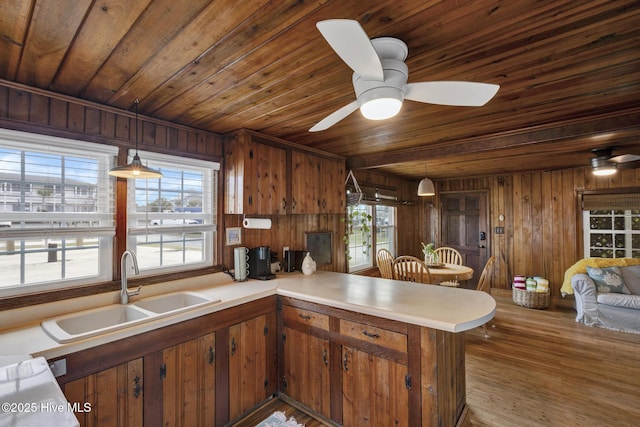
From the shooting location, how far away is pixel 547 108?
7.09 feet

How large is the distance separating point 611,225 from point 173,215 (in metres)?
6.12

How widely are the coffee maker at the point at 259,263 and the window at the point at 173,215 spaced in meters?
0.37

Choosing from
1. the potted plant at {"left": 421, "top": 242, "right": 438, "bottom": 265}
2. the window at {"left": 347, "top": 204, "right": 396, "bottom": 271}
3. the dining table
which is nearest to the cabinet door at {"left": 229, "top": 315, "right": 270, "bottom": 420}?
the window at {"left": 347, "top": 204, "right": 396, "bottom": 271}

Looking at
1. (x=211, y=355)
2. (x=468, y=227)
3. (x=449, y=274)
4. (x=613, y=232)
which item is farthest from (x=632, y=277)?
(x=211, y=355)

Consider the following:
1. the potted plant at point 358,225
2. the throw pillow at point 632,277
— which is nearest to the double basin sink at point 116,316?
the potted plant at point 358,225

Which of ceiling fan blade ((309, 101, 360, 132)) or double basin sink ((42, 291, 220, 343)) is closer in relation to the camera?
ceiling fan blade ((309, 101, 360, 132))

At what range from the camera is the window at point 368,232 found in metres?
4.35

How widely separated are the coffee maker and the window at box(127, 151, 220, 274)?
1.22 feet

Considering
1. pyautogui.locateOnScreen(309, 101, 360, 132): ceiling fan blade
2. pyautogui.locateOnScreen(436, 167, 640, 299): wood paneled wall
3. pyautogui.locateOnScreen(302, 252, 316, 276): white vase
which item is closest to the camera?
pyautogui.locateOnScreen(309, 101, 360, 132): ceiling fan blade

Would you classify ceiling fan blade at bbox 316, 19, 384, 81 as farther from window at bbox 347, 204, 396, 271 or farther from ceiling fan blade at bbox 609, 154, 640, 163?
ceiling fan blade at bbox 609, 154, 640, 163

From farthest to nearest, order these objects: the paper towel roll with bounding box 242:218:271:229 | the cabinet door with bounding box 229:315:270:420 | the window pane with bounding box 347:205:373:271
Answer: the window pane with bounding box 347:205:373:271
the paper towel roll with bounding box 242:218:271:229
the cabinet door with bounding box 229:315:270:420

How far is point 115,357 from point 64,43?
5.18ft

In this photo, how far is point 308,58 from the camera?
148cm

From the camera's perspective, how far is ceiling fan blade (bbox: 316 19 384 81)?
886 millimetres
